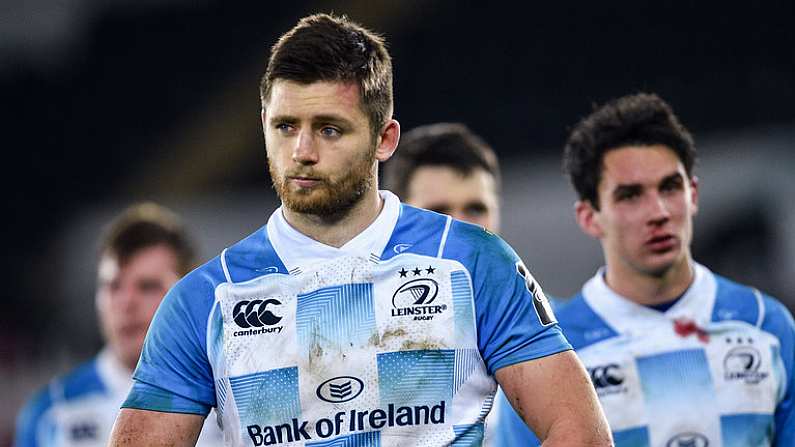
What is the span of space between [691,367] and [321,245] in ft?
6.31

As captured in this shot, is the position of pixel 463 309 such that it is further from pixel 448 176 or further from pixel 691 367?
pixel 448 176

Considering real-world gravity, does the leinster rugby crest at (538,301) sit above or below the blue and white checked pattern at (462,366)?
above

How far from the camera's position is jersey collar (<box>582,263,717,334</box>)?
4.82m

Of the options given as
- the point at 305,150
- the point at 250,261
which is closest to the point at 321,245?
the point at 250,261

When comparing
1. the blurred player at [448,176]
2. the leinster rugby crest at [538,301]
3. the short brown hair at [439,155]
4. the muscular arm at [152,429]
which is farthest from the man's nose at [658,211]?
the muscular arm at [152,429]

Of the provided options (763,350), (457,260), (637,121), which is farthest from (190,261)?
(457,260)

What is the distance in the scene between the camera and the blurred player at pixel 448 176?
219 inches

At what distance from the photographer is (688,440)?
458 cm

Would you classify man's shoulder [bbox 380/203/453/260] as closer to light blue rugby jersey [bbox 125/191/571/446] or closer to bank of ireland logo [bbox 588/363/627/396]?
light blue rugby jersey [bbox 125/191/571/446]

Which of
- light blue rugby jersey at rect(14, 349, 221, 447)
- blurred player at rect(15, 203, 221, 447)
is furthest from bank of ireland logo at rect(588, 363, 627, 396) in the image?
light blue rugby jersey at rect(14, 349, 221, 447)

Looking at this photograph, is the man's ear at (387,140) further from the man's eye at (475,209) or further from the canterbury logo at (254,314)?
the man's eye at (475,209)

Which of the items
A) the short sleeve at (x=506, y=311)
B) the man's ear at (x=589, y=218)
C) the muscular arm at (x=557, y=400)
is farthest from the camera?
the man's ear at (x=589, y=218)

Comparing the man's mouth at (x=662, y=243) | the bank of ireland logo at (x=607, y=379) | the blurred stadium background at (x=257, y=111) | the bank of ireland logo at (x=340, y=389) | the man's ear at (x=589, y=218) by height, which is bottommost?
the bank of ireland logo at (x=340, y=389)

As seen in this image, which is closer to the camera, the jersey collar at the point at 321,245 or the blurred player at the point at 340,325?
the blurred player at the point at 340,325
